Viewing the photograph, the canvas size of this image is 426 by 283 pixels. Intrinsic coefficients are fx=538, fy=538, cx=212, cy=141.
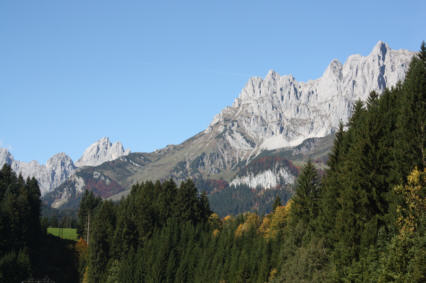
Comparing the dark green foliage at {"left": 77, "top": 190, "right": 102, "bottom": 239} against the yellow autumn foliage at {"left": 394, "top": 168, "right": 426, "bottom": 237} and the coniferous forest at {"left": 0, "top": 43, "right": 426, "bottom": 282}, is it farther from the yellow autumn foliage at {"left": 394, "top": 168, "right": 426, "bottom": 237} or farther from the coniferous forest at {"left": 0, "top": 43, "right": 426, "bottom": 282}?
the yellow autumn foliage at {"left": 394, "top": 168, "right": 426, "bottom": 237}

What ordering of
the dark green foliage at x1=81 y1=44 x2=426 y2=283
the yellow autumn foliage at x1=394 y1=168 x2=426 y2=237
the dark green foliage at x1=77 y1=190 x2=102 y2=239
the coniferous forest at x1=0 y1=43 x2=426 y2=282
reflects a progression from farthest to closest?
the dark green foliage at x1=77 y1=190 x2=102 y2=239 → the coniferous forest at x1=0 y1=43 x2=426 y2=282 → the dark green foliage at x1=81 y1=44 x2=426 y2=283 → the yellow autumn foliage at x1=394 y1=168 x2=426 y2=237

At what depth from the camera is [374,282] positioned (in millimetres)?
51438

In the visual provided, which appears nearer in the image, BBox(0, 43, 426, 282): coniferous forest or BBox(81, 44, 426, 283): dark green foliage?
BBox(81, 44, 426, 283): dark green foliage

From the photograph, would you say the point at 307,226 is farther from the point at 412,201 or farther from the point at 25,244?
the point at 25,244

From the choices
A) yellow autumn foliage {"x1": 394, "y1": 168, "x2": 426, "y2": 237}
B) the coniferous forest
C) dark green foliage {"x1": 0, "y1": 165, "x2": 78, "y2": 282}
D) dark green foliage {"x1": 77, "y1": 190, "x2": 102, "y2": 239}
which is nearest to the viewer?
yellow autumn foliage {"x1": 394, "y1": 168, "x2": 426, "y2": 237}

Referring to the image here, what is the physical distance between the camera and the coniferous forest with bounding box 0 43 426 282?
54875mm

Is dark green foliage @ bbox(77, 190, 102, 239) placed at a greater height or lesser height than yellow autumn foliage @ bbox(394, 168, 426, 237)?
greater

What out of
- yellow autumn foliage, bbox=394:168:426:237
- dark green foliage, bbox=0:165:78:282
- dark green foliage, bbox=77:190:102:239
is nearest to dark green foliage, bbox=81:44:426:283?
yellow autumn foliage, bbox=394:168:426:237

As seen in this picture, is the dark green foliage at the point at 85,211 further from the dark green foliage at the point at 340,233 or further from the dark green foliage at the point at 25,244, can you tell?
the dark green foliage at the point at 340,233

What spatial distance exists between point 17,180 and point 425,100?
437 ft

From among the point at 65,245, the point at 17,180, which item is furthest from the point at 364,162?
the point at 17,180

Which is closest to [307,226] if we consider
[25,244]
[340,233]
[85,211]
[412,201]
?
[340,233]

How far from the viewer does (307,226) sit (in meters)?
84.8

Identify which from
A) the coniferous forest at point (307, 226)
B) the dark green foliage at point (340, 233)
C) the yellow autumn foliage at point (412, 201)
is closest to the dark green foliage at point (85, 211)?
the coniferous forest at point (307, 226)
